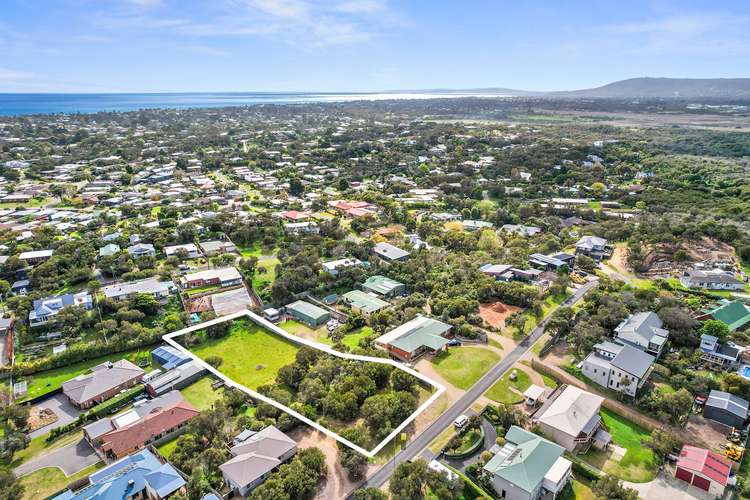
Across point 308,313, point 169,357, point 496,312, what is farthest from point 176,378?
point 496,312

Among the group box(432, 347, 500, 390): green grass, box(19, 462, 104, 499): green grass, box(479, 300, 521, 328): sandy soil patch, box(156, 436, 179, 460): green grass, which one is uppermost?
box(479, 300, 521, 328): sandy soil patch

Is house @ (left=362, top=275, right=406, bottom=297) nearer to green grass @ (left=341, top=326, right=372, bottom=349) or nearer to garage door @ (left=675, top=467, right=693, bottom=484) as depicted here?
green grass @ (left=341, top=326, right=372, bottom=349)

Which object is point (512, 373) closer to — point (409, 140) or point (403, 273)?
point (403, 273)

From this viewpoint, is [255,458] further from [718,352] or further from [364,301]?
[718,352]

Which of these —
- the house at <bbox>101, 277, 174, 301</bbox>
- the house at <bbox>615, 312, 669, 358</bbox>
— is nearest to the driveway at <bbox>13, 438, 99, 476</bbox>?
the house at <bbox>101, 277, 174, 301</bbox>

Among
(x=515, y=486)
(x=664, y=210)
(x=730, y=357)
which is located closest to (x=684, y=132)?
(x=664, y=210)

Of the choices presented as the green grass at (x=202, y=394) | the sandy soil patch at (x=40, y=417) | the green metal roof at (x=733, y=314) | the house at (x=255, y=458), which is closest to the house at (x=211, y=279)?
the green grass at (x=202, y=394)
